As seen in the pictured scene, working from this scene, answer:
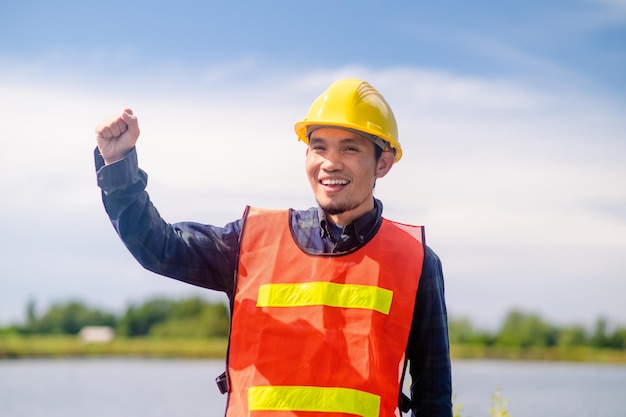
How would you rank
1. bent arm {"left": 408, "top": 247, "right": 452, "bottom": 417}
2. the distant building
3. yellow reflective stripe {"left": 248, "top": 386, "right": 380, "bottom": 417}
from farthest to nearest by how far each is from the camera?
the distant building < bent arm {"left": 408, "top": 247, "right": 452, "bottom": 417} < yellow reflective stripe {"left": 248, "top": 386, "right": 380, "bottom": 417}

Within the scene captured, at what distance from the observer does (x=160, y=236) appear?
11.4 ft

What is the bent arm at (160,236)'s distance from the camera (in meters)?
3.34

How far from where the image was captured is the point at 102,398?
38469mm

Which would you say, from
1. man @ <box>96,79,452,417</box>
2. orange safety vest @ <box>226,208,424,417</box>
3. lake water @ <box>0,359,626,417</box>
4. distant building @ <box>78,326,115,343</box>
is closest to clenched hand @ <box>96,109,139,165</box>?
man @ <box>96,79,452,417</box>

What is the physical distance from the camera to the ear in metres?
3.70

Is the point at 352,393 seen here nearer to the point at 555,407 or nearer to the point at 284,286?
the point at 284,286

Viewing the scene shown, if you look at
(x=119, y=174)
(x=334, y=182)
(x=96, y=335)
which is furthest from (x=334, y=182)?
(x=96, y=335)

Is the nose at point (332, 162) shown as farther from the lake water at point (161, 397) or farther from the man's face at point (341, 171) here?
the lake water at point (161, 397)

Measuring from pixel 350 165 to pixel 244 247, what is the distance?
50cm

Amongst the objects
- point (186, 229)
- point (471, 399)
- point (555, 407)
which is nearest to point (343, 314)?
point (186, 229)

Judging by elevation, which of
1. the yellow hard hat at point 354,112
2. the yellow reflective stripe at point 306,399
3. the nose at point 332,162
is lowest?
the yellow reflective stripe at point 306,399

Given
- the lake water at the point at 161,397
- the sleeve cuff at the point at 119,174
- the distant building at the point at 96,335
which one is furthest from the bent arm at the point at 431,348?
the distant building at the point at 96,335

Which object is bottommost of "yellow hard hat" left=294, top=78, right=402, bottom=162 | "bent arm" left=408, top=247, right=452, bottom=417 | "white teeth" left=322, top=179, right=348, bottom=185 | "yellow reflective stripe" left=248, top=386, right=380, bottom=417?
"yellow reflective stripe" left=248, top=386, right=380, bottom=417

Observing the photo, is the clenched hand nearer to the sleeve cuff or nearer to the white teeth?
the sleeve cuff
